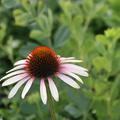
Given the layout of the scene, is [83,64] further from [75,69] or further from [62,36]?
[75,69]

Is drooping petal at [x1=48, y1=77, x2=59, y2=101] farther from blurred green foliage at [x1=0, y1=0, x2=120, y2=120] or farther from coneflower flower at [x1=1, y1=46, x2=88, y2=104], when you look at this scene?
blurred green foliage at [x1=0, y1=0, x2=120, y2=120]

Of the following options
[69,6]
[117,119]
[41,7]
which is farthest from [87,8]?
[117,119]

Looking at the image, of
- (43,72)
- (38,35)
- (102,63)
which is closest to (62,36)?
(38,35)

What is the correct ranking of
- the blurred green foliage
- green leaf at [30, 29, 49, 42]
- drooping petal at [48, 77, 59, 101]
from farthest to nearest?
green leaf at [30, 29, 49, 42] → the blurred green foliage → drooping petal at [48, 77, 59, 101]

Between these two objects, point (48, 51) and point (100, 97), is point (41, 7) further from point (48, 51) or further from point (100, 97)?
point (48, 51)

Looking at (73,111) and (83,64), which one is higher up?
(83,64)

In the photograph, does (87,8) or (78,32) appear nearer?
(78,32)

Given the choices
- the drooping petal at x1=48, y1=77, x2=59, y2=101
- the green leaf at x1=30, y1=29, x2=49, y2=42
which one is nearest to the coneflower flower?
the drooping petal at x1=48, y1=77, x2=59, y2=101

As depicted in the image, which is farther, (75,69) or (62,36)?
(62,36)

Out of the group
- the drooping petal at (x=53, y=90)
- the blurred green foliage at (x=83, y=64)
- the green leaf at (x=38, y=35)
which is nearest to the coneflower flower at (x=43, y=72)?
the drooping petal at (x=53, y=90)
